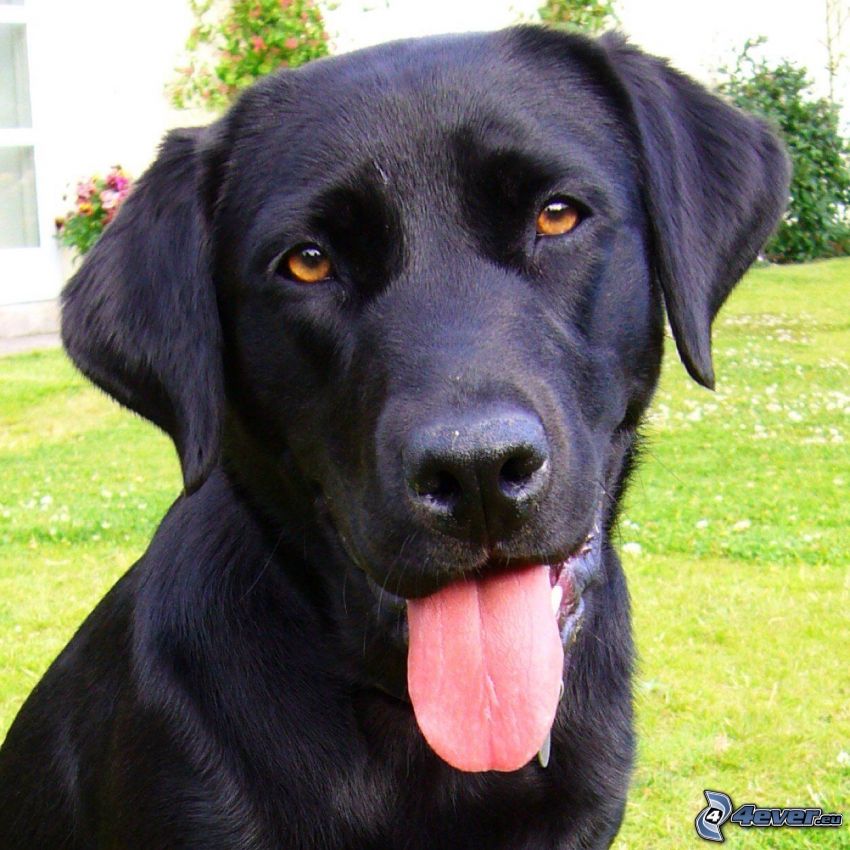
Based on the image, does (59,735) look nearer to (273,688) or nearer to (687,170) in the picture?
(273,688)

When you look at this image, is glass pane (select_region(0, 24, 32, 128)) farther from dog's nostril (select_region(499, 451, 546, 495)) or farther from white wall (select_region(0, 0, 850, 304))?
dog's nostril (select_region(499, 451, 546, 495))

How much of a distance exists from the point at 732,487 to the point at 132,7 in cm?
748

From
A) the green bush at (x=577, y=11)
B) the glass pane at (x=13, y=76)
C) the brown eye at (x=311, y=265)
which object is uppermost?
the brown eye at (x=311, y=265)

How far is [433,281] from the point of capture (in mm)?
2225

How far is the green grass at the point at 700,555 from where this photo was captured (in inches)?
153

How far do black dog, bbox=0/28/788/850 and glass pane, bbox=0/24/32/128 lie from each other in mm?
9435

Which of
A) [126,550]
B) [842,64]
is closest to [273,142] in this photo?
[126,550]

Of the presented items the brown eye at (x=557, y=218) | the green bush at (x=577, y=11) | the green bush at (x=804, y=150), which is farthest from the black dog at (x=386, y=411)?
the green bush at (x=804, y=150)

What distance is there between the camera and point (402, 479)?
79.7 inches

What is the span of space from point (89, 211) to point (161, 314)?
908 centimetres

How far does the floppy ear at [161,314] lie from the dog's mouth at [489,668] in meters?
0.56

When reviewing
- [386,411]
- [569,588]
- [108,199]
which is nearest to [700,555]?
[569,588]

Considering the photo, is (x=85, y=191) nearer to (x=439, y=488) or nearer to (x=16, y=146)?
(x=16, y=146)

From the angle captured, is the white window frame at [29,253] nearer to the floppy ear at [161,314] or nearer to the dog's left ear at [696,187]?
the floppy ear at [161,314]
